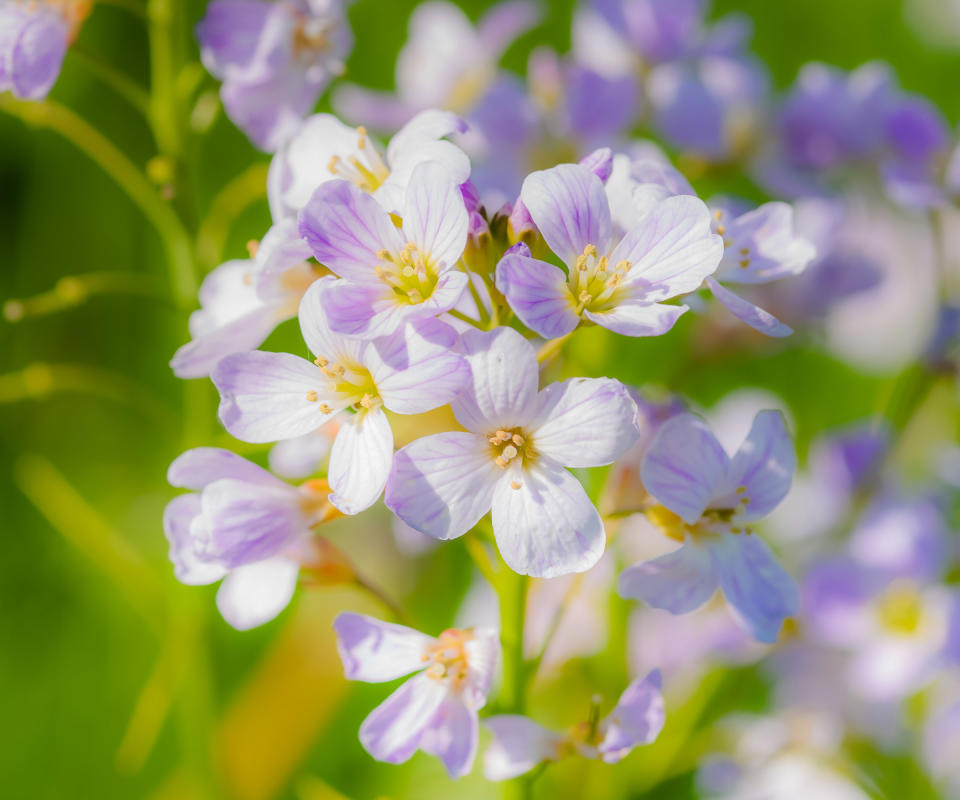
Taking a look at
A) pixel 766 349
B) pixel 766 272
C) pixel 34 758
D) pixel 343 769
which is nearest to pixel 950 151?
pixel 766 349

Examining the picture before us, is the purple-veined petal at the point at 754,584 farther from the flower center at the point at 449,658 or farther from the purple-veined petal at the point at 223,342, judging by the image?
the purple-veined petal at the point at 223,342

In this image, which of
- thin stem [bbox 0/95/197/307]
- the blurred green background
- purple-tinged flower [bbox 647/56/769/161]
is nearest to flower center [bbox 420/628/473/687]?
the blurred green background

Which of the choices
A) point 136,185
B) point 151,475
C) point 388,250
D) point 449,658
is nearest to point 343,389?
point 388,250

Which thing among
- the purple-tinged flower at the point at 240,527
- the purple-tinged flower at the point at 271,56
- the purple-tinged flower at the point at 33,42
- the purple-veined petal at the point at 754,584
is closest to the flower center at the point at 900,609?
the purple-veined petal at the point at 754,584

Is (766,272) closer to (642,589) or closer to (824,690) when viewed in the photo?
(642,589)

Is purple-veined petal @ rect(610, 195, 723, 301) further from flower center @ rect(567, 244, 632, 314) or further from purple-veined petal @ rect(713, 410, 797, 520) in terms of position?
purple-veined petal @ rect(713, 410, 797, 520)

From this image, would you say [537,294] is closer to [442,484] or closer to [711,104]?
[442,484]
